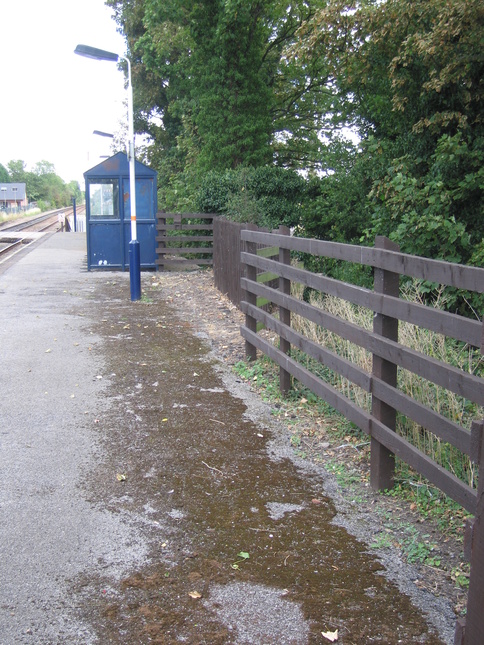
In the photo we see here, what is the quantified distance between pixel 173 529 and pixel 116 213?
558 inches

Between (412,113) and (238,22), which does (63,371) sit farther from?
(238,22)

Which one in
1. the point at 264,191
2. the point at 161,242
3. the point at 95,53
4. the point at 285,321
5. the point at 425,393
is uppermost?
the point at 95,53

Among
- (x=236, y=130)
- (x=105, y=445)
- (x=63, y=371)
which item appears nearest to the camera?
(x=105, y=445)

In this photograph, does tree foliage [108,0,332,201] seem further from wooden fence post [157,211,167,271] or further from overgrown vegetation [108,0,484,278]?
wooden fence post [157,211,167,271]

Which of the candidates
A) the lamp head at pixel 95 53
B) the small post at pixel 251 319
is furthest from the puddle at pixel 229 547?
the lamp head at pixel 95 53

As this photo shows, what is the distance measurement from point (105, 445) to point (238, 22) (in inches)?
802

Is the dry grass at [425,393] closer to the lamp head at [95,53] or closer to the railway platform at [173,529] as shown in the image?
the railway platform at [173,529]

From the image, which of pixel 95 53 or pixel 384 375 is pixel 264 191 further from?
pixel 384 375

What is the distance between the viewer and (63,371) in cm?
761

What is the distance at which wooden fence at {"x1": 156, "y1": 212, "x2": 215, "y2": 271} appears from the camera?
1725 cm

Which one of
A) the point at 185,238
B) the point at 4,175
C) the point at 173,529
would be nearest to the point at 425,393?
the point at 173,529

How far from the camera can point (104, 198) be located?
1706 centimetres

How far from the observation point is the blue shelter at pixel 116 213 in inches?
656

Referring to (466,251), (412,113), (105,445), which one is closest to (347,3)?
(412,113)
